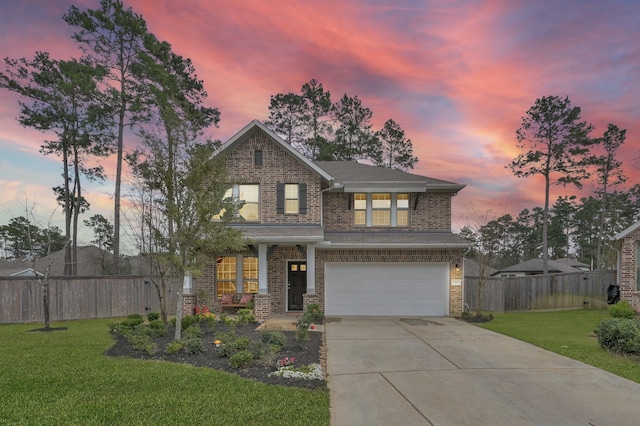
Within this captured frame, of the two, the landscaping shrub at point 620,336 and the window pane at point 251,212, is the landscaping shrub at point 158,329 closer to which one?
the window pane at point 251,212

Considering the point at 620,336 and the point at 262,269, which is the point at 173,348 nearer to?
the point at 262,269

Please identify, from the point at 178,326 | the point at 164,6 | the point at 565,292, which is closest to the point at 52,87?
the point at 164,6

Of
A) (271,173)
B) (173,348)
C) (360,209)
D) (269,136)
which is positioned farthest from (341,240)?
(173,348)

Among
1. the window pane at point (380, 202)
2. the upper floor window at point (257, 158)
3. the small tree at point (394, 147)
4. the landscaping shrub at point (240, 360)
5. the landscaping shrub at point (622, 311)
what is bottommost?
the landscaping shrub at point (622, 311)

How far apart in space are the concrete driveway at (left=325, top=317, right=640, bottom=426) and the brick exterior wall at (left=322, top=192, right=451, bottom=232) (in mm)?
6523

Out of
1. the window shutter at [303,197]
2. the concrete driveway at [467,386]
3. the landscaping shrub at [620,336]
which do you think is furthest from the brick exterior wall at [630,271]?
the window shutter at [303,197]

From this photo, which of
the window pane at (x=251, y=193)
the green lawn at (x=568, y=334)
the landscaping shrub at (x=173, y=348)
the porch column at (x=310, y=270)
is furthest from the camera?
the window pane at (x=251, y=193)

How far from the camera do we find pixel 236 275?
14.8 m

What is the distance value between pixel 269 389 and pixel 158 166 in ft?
20.5

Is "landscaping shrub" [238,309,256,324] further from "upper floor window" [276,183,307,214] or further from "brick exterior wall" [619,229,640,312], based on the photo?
"brick exterior wall" [619,229,640,312]

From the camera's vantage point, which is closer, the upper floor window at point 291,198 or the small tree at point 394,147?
the upper floor window at point 291,198

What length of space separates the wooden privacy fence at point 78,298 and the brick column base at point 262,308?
2937 mm

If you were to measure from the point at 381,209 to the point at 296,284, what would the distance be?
16.3 ft

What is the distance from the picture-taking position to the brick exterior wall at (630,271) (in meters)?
14.5
